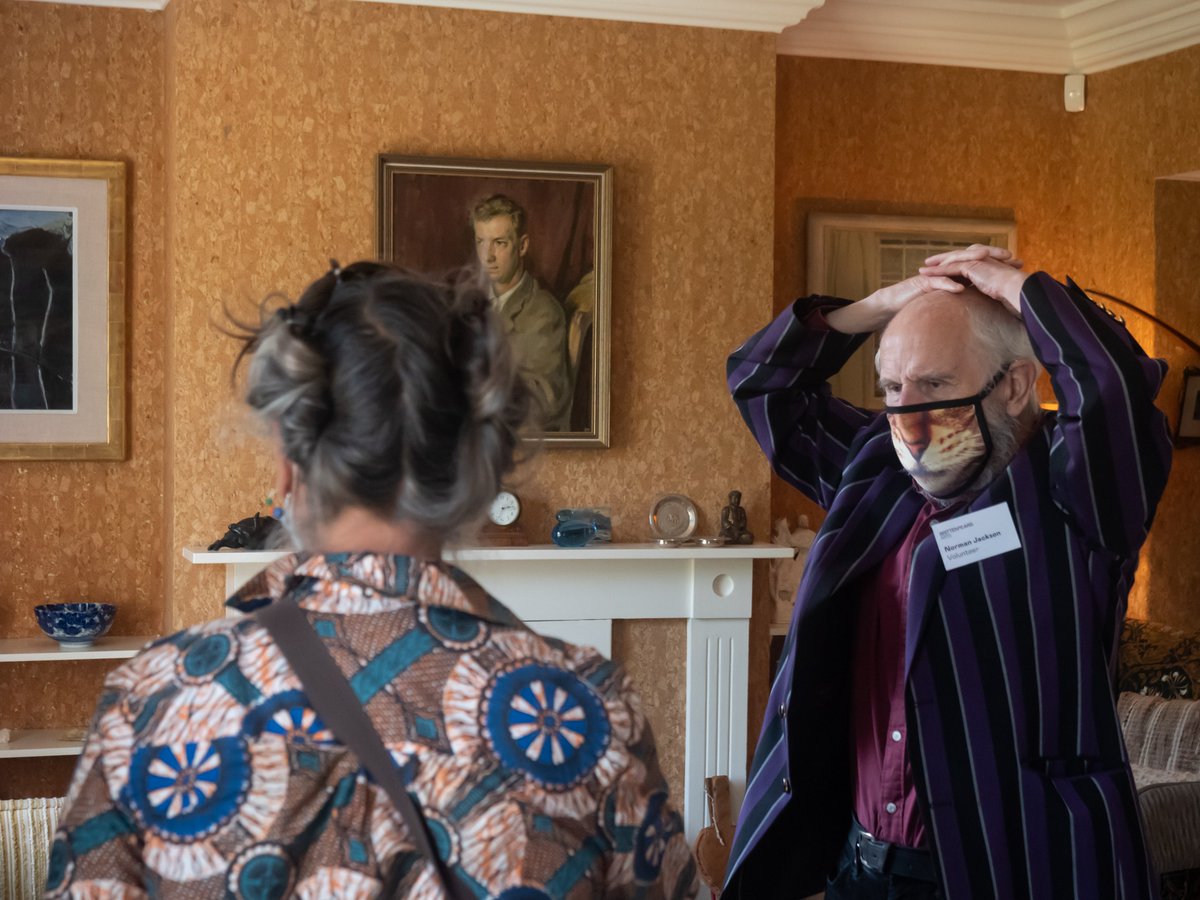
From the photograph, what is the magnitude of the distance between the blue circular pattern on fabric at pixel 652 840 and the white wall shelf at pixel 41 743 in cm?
336

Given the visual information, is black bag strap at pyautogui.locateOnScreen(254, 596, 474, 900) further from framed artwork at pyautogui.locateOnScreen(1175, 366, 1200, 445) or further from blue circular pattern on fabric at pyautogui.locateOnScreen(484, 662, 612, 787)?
framed artwork at pyautogui.locateOnScreen(1175, 366, 1200, 445)

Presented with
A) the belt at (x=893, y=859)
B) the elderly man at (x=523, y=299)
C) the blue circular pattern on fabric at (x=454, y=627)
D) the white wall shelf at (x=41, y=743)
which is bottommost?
the white wall shelf at (x=41, y=743)

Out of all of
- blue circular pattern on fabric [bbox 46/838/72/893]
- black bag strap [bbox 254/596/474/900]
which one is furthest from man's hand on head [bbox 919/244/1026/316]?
blue circular pattern on fabric [bbox 46/838/72/893]

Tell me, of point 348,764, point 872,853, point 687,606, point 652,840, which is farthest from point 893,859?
point 687,606

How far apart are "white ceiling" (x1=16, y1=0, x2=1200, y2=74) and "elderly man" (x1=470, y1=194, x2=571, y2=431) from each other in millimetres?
1129

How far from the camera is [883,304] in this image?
2.25 metres

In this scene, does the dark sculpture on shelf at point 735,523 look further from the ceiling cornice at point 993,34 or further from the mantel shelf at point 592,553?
the ceiling cornice at point 993,34

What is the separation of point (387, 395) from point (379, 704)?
0.77 feet

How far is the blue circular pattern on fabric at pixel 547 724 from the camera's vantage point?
1024 mm

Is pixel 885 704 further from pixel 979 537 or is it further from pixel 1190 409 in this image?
pixel 1190 409

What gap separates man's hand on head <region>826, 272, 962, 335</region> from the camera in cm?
214

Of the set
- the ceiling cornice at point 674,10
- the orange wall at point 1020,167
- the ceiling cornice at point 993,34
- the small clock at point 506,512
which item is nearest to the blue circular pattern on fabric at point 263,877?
the small clock at point 506,512

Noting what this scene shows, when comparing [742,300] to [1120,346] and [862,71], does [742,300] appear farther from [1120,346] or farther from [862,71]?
[1120,346]

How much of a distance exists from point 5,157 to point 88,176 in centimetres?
25
